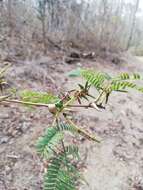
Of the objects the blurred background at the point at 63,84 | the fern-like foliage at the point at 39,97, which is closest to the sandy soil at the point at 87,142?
the blurred background at the point at 63,84

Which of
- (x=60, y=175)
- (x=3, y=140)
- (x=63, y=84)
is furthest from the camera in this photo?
(x=63, y=84)

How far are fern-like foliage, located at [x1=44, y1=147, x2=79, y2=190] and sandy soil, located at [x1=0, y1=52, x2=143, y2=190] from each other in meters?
2.30

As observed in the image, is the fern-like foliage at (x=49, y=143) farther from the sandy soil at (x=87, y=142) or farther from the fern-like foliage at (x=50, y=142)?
the sandy soil at (x=87, y=142)

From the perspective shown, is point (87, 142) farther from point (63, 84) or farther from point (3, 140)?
point (63, 84)

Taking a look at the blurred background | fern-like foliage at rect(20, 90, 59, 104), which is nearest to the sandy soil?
the blurred background

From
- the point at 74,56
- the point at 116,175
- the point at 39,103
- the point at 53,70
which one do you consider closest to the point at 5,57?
the point at 53,70

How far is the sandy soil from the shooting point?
279cm

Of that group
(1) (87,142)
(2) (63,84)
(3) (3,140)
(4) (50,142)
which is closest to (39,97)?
(4) (50,142)

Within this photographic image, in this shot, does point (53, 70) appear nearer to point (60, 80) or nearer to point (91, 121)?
point (60, 80)

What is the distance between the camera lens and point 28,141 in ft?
10.4

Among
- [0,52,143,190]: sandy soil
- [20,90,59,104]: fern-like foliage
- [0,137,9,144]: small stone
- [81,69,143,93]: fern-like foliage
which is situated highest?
[81,69,143,93]: fern-like foliage

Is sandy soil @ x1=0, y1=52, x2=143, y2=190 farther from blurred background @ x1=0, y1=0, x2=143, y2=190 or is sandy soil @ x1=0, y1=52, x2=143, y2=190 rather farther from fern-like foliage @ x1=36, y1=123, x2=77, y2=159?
fern-like foliage @ x1=36, y1=123, x2=77, y2=159

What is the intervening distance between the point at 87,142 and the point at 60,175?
9.98 ft

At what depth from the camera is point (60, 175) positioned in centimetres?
39
